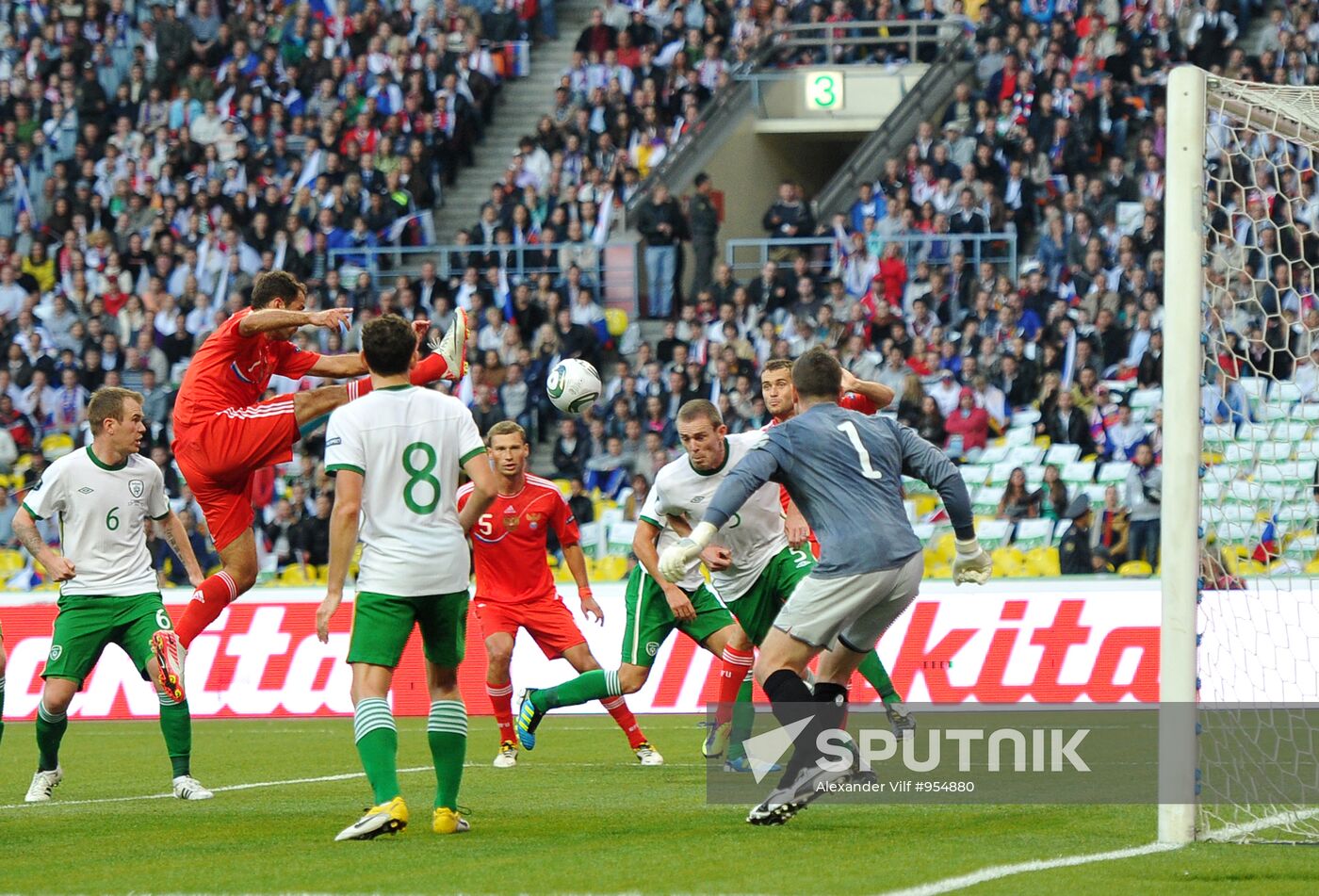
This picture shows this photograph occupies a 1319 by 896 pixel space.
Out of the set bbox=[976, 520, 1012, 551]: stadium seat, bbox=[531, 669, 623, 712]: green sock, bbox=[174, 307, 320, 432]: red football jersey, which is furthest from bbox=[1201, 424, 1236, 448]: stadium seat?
bbox=[976, 520, 1012, 551]: stadium seat

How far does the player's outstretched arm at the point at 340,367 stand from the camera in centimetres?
1076

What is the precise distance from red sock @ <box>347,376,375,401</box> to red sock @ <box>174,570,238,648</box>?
1.45 metres

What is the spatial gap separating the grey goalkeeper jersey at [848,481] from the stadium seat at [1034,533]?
1021 centimetres

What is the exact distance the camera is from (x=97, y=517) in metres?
10.8

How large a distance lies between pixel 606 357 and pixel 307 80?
8.05 m

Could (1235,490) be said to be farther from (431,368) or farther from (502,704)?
(502,704)

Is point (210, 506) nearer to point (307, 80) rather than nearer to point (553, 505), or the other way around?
point (553, 505)

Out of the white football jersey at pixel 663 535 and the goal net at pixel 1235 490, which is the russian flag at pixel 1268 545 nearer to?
the goal net at pixel 1235 490

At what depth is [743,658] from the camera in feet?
39.1

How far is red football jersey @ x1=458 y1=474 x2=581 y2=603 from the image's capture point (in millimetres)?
13188

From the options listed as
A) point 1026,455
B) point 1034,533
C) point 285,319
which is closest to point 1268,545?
point 285,319

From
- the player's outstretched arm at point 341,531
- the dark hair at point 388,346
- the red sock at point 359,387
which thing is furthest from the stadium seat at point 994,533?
the player's outstretched arm at point 341,531

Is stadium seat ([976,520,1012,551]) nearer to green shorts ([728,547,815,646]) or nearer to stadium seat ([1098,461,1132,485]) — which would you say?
stadium seat ([1098,461,1132,485])

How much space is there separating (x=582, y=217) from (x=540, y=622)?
13.8m
